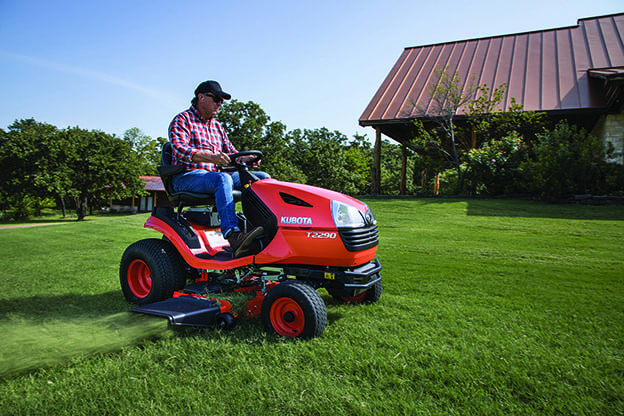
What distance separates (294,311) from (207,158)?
1439 millimetres

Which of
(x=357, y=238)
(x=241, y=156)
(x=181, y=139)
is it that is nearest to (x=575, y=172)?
(x=357, y=238)

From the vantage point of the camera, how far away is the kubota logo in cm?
283

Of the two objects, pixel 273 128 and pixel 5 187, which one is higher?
pixel 273 128

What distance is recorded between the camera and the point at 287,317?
2.75m

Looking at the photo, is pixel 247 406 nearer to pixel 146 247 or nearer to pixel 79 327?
pixel 79 327

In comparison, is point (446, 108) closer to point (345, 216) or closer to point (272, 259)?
point (345, 216)

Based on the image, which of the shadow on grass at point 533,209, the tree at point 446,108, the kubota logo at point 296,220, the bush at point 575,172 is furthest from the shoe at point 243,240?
the tree at point 446,108

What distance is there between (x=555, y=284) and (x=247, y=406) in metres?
3.71

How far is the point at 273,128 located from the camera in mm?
36375

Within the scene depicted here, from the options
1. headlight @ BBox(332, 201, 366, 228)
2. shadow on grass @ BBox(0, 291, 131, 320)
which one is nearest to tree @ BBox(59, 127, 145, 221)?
shadow on grass @ BBox(0, 291, 131, 320)

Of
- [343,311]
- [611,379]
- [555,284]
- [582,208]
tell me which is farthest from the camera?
[582,208]

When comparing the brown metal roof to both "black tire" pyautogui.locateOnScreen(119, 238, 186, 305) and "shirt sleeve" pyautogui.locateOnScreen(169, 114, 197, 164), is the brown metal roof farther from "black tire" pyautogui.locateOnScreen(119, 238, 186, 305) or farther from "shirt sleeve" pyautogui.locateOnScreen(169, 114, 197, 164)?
"black tire" pyautogui.locateOnScreen(119, 238, 186, 305)

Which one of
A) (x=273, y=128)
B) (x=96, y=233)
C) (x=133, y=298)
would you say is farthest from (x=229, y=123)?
(x=133, y=298)

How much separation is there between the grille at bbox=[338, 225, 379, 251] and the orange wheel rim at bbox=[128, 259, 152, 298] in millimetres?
2138
